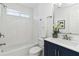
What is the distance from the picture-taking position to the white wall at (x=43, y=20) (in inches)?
121

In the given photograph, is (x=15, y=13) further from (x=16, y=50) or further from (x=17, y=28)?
(x=16, y=50)

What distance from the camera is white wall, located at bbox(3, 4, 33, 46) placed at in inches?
112

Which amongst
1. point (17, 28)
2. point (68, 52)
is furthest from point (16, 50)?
point (68, 52)

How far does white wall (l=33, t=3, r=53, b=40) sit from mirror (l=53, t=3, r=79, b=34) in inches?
11.1

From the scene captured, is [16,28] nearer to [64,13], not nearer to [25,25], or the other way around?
[25,25]

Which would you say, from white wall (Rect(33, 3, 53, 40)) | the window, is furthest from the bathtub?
the window

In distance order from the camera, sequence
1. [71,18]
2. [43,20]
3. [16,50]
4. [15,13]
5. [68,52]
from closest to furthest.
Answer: [68,52]
[71,18]
[16,50]
[15,13]
[43,20]

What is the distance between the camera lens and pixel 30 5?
3500 millimetres

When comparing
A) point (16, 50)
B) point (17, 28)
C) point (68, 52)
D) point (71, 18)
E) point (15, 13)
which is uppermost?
point (15, 13)

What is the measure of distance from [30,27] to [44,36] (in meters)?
0.80

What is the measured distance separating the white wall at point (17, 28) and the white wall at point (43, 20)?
7.8 inches

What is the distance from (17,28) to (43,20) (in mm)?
905

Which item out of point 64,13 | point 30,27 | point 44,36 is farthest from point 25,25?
point 64,13

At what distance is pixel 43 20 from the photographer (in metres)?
3.19
